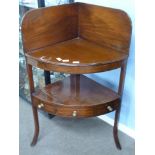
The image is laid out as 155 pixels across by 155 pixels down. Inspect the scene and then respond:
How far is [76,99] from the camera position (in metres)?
1.45

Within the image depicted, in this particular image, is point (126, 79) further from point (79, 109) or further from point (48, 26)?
point (48, 26)

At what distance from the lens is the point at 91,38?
61.8 inches

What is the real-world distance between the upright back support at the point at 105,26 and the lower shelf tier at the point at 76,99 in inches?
12.1

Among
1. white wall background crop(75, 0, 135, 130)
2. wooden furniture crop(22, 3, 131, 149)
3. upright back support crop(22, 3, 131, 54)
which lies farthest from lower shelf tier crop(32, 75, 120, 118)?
upright back support crop(22, 3, 131, 54)

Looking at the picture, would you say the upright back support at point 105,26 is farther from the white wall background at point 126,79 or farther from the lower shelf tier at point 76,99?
the lower shelf tier at point 76,99

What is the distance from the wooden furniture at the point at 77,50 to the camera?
1.29 m

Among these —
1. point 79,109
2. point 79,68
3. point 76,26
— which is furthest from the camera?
point 76,26

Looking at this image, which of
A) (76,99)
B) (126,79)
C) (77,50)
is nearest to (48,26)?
(77,50)

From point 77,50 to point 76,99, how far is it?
299 mm
